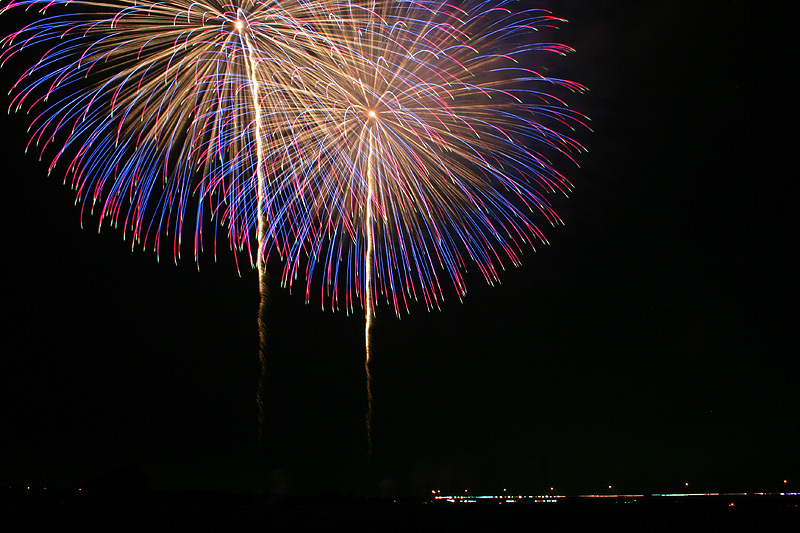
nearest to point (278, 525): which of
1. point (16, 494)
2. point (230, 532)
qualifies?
point (230, 532)

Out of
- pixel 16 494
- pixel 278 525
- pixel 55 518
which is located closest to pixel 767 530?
pixel 278 525

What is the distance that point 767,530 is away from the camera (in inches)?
1510

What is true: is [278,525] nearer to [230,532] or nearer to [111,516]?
[230,532]

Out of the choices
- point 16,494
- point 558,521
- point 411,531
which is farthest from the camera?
point 16,494

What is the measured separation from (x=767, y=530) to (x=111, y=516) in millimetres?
38113

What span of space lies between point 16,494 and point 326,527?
56.4 m

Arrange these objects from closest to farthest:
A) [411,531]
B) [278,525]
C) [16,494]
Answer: [411,531] → [278,525] → [16,494]

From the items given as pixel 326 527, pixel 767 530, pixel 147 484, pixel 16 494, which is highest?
pixel 16 494

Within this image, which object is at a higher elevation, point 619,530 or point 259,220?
point 259,220

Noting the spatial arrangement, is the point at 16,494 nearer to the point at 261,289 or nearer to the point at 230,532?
the point at 230,532

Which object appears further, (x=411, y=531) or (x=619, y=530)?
(x=619, y=530)

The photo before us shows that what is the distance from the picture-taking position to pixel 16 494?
72.5 m

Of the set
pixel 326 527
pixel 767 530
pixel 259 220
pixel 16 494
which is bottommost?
pixel 767 530

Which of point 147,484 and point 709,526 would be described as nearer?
point 147,484
